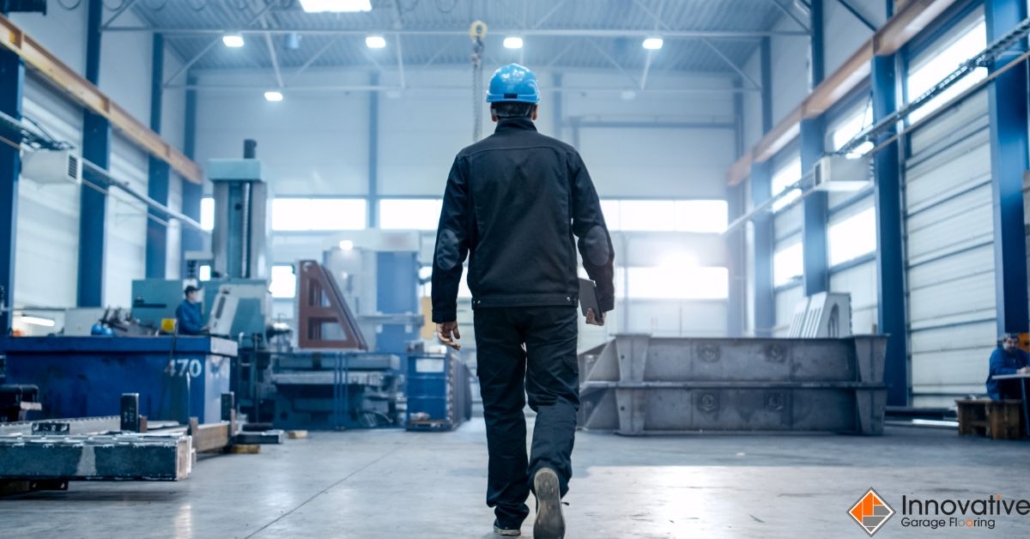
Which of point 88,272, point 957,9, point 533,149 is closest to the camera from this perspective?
point 533,149

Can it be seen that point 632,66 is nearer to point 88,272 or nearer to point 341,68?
point 341,68

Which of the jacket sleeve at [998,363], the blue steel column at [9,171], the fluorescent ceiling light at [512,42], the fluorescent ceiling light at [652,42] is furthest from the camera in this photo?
the fluorescent ceiling light at [512,42]

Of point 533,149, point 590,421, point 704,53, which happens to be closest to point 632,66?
point 704,53

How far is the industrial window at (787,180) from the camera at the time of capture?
19.3 m

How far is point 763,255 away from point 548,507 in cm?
2023

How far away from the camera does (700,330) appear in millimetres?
23672

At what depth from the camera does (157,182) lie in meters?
21.6

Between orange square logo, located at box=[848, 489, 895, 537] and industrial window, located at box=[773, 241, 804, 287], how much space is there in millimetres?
16066

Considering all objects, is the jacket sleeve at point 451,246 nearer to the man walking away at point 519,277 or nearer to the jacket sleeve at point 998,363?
the man walking away at point 519,277

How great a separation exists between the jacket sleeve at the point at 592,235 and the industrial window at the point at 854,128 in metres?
13.4

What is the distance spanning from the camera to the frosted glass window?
24109 mm

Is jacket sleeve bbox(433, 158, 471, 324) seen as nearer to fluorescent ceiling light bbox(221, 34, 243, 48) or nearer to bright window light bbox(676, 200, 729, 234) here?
fluorescent ceiling light bbox(221, 34, 243, 48)

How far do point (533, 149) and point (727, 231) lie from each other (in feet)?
67.1

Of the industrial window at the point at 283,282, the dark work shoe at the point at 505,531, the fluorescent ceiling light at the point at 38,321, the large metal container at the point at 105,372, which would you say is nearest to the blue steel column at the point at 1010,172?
the large metal container at the point at 105,372
